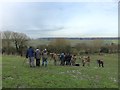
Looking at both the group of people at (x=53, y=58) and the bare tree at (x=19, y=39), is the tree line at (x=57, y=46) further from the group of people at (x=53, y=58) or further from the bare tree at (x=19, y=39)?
the group of people at (x=53, y=58)

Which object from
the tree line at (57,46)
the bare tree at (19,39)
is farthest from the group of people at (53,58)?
the bare tree at (19,39)

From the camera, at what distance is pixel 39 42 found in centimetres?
7262

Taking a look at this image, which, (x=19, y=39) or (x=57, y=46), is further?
(x=19, y=39)

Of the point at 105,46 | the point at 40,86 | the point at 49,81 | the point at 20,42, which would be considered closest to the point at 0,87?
the point at 40,86

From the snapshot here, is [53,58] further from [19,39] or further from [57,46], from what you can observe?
[19,39]

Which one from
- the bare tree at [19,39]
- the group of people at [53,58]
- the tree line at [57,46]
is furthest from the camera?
the bare tree at [19,39]

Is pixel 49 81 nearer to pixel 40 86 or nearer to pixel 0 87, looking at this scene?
pixel 40 86

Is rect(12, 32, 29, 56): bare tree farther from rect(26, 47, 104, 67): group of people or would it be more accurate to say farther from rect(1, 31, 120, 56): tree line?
rect(26, 47, 104, 67): group of people

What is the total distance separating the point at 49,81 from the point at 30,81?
1.30 metres

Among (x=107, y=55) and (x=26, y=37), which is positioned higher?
(x=26, y=37)

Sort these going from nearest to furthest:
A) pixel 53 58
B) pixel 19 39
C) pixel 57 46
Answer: pixel 53 58 < pixel 57 46 < pixel 19 39

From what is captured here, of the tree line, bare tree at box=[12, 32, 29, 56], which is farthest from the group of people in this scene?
bare tree at box=[12, 32, 29, 56]

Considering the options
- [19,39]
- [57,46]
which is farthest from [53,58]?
[19,39]

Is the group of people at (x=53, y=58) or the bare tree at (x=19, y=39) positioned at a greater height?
the bare tree at (x=19, y=39)
